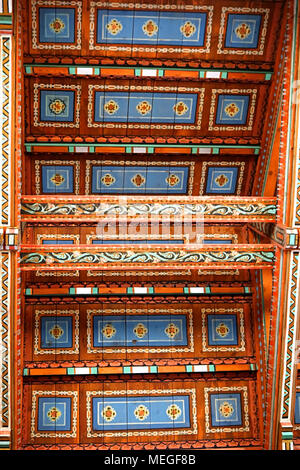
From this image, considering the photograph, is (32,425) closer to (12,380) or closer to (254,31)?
(12,380)

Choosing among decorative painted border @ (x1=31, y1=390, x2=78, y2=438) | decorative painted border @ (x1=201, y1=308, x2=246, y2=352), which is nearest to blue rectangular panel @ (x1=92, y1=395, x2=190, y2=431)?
decorative painted border @ (x1=31, y1=390, x2=78, y2=438)

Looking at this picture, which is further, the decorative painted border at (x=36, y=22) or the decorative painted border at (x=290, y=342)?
the decorative painted border at (x=290, y=342)

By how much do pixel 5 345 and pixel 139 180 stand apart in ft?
9.01

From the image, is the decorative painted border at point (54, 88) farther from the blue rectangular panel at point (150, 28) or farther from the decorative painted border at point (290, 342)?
the decorative painted border at point (290, 342)

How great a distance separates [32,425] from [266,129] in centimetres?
499

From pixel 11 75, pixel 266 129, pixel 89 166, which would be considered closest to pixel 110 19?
pixel 11 75

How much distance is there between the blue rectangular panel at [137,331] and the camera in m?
6.69

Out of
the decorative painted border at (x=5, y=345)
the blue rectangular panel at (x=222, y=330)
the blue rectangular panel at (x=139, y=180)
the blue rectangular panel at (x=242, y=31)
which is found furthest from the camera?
the blue rectangular panel at (x=222, y=330)

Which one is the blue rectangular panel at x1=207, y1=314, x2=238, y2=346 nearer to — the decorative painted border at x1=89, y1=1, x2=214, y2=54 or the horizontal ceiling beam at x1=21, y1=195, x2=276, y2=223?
the horizontal ceiling beam at x1=21, y1=195, x2=276, y2=223

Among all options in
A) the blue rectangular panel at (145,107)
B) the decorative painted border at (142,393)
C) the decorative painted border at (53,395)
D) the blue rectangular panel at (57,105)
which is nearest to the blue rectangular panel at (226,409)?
the decorative painted border at (142,393)

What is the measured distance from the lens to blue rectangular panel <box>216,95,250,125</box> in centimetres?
→ 624

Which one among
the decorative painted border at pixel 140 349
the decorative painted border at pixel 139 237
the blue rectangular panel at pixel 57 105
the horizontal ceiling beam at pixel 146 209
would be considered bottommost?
the decorative painted border at pixel 140 349

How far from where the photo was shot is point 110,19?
5.67 m

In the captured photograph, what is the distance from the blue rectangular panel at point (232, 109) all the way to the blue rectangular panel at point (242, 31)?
631 millimetres
